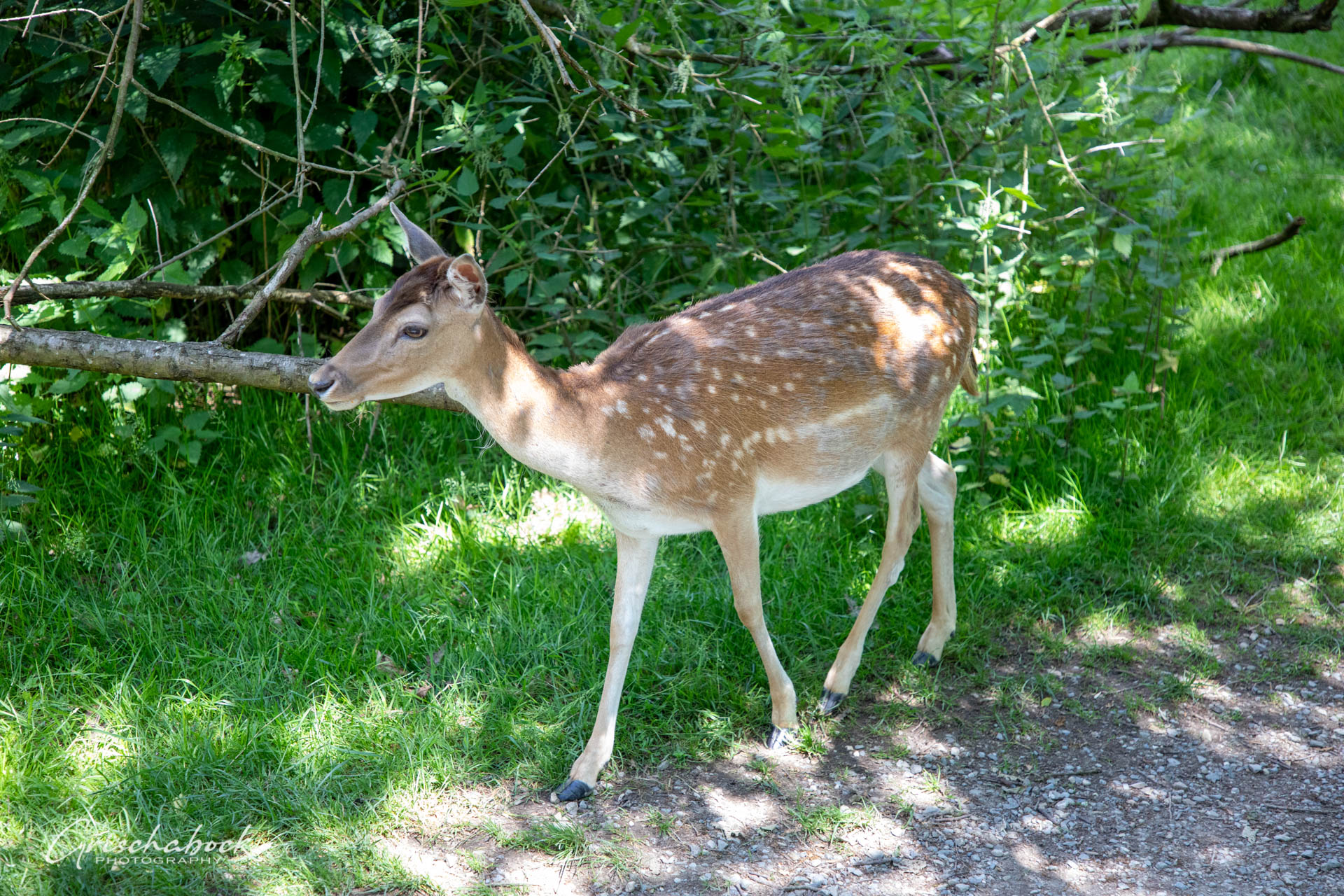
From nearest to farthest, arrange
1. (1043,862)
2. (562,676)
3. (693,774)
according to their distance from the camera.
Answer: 1. (1043,862)
2. (693,774)
3. (562,676)

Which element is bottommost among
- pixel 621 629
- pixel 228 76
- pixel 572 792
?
pixel 572 792

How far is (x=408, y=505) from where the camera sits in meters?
5.45

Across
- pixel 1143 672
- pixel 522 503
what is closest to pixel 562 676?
pixel 522 503

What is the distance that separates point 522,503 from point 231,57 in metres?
2.31

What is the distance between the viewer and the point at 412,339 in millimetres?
3455

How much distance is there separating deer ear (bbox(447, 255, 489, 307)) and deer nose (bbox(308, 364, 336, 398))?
438 mm

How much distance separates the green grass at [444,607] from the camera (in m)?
3.90

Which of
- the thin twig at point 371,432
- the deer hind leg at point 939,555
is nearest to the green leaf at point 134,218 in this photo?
the thin twig at point 371,432

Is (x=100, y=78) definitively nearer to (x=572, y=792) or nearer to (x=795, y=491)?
(x=795, y=491)

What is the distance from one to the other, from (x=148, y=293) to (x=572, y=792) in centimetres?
255

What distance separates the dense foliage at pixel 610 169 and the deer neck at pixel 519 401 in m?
1.42

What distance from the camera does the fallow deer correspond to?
3.54m

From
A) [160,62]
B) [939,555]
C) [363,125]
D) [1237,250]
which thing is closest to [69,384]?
[160,62]

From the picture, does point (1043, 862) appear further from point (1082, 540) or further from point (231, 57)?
point (231, 57)
